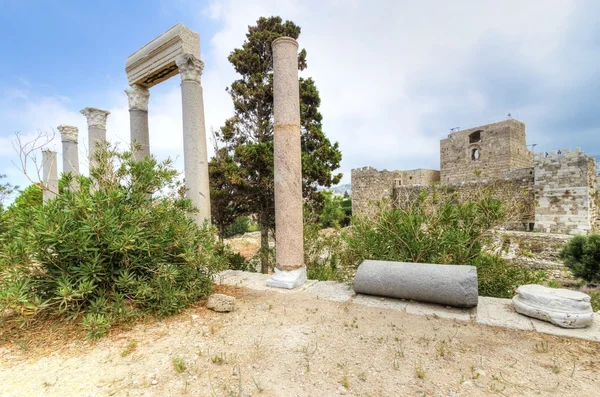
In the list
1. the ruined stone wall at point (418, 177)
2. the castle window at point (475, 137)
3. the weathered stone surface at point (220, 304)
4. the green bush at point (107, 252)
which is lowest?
the weathered stone surface at point (220, 304)

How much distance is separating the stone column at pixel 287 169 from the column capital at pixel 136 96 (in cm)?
386

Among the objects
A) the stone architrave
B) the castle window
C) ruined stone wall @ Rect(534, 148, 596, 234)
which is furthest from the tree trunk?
the castle window

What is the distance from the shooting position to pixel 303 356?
8.55 ft

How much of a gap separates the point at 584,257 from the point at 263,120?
10602mm

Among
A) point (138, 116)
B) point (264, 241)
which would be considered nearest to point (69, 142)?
point (138, 116)

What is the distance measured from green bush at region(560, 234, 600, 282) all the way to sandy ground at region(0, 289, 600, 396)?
7702 mm

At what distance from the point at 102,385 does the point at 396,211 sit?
4.33 m

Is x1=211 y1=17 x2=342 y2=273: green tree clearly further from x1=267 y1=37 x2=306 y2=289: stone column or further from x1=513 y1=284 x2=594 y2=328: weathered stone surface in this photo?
x1=513 y1=284 x2=594 y2=328: weathered stone surface

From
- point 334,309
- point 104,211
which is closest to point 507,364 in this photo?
point 334,309

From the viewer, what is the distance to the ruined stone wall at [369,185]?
1905cm

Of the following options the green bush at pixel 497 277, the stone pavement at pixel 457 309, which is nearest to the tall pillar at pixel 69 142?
the stone pavement at pixel 457 309

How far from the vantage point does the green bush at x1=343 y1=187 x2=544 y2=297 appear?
14.1 feet

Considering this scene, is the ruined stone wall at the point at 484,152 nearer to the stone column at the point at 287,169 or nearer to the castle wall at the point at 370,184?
the castle wall at the point at 370,184

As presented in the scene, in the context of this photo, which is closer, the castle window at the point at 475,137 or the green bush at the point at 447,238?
the green bush at the point at 447,238
